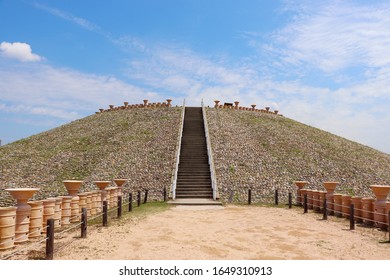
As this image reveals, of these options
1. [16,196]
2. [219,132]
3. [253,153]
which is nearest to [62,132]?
[219,132]

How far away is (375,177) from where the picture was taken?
24.2 m

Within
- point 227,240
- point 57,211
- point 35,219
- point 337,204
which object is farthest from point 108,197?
point 337,204

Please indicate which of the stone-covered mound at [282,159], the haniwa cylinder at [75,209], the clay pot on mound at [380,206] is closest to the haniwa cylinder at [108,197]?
the haniwa cylinder at [75,209]

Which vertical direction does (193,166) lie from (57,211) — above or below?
above

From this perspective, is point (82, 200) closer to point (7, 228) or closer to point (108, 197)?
point (108, 197)

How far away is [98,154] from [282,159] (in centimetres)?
1580

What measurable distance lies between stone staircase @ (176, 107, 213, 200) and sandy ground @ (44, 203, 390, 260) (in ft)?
18.5

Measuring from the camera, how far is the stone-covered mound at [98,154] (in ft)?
74.5

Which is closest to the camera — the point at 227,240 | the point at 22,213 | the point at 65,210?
the point at 22,213

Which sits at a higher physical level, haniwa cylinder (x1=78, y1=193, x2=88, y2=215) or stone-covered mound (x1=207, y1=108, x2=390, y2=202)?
stone-covered mound (x1=207, y1=108, x2=390, y2=202)

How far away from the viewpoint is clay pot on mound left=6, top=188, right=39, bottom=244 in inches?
386

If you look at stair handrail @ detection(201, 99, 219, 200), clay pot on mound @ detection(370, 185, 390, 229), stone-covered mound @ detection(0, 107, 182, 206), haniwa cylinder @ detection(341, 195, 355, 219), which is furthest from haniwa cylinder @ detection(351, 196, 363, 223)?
stone-covered mound @ detection(0, 107, 182, 206)

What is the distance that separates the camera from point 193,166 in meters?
23.8

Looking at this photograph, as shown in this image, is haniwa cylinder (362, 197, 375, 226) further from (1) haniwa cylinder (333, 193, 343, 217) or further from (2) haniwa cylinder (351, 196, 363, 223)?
(1) haniwa cylinder (333, 193, 343, 217)
